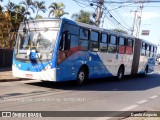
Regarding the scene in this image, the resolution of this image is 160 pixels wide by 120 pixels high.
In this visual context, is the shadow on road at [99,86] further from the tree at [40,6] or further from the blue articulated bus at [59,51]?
the tree at [40,6]

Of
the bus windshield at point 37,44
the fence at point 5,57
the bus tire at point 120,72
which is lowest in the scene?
the bus tire at point 120,72

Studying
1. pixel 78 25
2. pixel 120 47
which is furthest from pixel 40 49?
pixel 120 47

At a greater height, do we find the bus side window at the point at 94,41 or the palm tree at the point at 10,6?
the palm tree at the point at 10,6

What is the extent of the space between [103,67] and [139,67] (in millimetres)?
7579

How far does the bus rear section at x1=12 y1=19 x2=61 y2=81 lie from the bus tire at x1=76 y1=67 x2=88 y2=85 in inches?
87.0

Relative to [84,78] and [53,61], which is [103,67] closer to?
[84,78]

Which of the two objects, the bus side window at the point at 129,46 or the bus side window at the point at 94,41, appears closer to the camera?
the bus side window at the point at 94,41

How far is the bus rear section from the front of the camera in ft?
44.7

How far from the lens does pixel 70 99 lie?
11.6 m

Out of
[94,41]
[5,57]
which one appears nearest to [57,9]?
[5,57]

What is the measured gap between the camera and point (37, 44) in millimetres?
14055

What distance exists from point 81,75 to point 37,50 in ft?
9.18

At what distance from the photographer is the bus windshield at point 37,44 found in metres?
13.8

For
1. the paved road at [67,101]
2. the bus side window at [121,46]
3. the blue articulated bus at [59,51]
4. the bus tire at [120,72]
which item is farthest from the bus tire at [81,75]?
the bus tire at [120,72]
